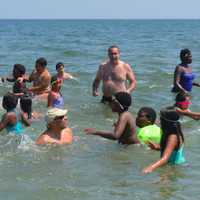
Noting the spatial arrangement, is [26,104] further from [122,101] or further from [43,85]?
[122,101]

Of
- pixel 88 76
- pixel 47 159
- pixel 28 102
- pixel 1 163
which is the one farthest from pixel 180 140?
pixel 88 76

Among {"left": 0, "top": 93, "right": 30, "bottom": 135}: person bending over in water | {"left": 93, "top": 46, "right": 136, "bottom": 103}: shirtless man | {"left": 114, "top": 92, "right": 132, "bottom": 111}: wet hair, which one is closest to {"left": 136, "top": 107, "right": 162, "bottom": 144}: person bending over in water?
{"left": 114, "top": 92, "right": 132, "bottom": 111}: wet hair

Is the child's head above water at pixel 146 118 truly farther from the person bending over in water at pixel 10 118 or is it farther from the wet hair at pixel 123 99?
the person bending over in water at pixel 10 118

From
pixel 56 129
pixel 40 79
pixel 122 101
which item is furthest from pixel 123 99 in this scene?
pixel 40 79

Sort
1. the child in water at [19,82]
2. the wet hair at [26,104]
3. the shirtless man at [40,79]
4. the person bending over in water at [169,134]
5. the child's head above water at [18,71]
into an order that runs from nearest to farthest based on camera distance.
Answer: the person bending over in water at [169,134] < the wet hair at [26,104] < the child in water at [19,82] < the child's head above water at [18,71] < the shirtless man at [40,79]

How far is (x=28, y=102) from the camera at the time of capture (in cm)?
928

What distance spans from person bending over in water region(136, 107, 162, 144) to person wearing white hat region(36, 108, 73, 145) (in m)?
1.04

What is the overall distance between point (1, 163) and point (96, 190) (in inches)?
63.6

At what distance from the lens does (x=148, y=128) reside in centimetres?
712

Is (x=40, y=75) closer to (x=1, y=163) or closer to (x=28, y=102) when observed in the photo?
(x=28, y=102)

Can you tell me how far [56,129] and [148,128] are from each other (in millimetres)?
1289

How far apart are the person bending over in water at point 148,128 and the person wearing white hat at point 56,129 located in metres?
1.04

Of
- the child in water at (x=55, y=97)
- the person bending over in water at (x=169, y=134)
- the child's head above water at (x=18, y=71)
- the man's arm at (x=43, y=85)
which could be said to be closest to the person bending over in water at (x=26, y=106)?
the child in water at (x=55, y=97)

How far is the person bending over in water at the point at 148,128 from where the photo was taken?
6995 millimetres
